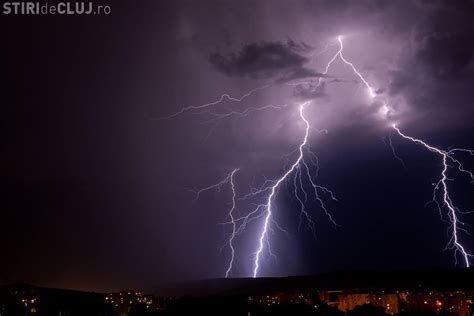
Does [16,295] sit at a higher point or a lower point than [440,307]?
higher

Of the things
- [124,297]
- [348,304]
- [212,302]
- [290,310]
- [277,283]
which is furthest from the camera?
[277,283]

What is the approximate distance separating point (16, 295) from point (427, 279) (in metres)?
29.2

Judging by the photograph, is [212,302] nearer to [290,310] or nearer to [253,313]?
[253,313]

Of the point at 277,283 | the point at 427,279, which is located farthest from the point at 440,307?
the point at 277,283

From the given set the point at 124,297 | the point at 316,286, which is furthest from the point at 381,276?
the point at 124,297

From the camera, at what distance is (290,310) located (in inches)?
602

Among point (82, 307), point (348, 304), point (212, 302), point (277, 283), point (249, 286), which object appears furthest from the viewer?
point (249, 286)

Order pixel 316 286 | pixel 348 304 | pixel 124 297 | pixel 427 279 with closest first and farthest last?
pixel 348 304, pixel 124 297, pixel 427 279, pixel 316 286

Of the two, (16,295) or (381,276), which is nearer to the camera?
(16,295)

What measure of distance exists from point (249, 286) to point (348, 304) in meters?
25.0

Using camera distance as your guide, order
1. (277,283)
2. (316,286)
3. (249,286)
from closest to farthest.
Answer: (316,286) → (277,283) → (249,286)

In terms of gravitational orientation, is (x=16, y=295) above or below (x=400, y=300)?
above

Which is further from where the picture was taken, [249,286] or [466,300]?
[249,286]

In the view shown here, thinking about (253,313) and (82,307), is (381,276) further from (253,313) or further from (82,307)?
(253,313)
